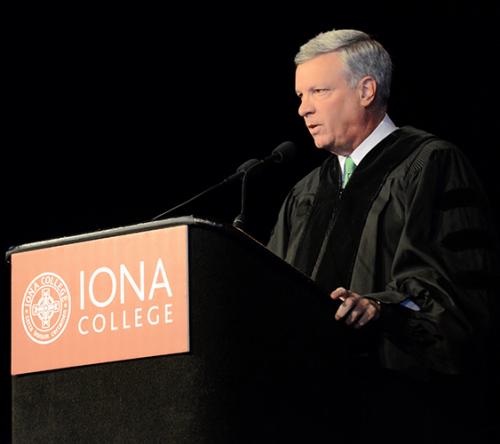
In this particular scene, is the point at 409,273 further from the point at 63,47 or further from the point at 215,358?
the point at 63,47

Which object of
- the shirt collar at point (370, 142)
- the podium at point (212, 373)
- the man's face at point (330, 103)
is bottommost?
the podium at point (212, 373)

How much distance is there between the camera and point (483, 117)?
445cm

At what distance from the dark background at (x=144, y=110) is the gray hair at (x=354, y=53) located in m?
1.35

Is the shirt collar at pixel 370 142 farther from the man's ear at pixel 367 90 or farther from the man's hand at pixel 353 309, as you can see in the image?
the man's hand at pixel 353 309

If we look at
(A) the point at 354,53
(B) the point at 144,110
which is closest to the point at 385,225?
(A) the point at 354,53

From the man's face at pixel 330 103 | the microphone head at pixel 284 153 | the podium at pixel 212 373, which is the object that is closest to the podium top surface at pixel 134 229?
the podium at pixel 212 373

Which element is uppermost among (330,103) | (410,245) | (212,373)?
(330,103)

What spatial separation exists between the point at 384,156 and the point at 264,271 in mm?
1078

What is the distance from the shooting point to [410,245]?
9.61ft

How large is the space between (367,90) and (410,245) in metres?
0.69

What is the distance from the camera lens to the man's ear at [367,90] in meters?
3.42

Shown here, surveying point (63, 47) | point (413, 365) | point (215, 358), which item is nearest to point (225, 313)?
point (215, 358)

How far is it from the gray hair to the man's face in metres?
0.02

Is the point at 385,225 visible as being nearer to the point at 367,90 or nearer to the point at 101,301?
the point at 367,90
